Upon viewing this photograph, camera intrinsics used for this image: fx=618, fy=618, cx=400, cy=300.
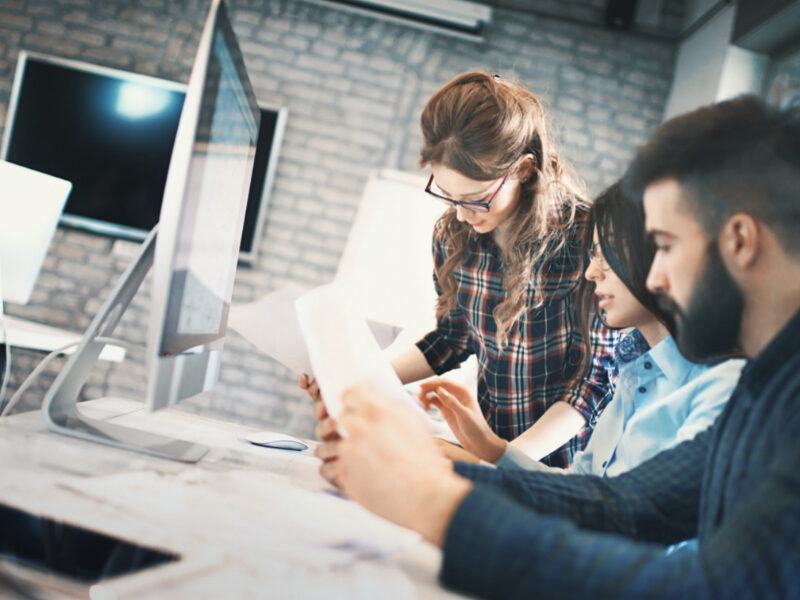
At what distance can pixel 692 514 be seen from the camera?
69cm

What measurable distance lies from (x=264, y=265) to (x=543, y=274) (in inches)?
86.8

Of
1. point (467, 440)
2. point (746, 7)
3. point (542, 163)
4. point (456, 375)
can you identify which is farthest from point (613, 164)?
point (467, 440)

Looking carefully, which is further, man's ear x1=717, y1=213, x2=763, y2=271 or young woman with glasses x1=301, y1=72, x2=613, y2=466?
young woman with glasses x1=301, y1=72, x2=613, y2=466

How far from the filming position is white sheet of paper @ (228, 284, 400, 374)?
1095 mm

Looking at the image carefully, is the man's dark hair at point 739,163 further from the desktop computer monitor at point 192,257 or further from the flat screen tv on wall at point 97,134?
the flat screen tv on wall at point 97,134

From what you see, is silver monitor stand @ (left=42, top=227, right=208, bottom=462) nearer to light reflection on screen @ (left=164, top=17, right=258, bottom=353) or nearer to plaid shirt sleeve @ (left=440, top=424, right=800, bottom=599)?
light reflection on screen @ (left=164, top=17, right=258, bottom=353)

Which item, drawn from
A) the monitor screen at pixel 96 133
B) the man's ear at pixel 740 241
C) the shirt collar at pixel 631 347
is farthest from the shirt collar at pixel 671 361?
the monitor screen at pixel 96 133

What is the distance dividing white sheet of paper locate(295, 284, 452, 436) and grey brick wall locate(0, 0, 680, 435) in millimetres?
2585

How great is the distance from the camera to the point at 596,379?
51.8 inches

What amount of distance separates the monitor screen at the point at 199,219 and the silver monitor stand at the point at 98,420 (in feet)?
0.27

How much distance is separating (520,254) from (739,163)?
80cm

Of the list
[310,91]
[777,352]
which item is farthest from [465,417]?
[310,91]

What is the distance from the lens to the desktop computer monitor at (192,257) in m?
0.70

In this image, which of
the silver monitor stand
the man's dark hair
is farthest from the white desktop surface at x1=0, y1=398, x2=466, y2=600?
the man's dark hair
